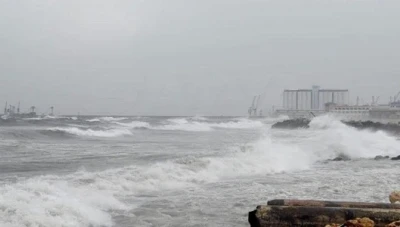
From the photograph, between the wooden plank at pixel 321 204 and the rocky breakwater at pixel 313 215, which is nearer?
the rocky breakwater at pixel 313 215

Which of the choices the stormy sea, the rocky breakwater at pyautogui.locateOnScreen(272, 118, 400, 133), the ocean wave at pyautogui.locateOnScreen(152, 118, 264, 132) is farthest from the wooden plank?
the ocean wave at pyautogui.locateOnScreen(152, 118, 264, 132)

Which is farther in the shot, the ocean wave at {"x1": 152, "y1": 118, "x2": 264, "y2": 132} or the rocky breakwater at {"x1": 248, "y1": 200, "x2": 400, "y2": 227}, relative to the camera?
the ocean wave at {"x1": 152, "y1": 118, "x2": 264, "y2": 132}

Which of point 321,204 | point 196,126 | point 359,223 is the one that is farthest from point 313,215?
point 196,126

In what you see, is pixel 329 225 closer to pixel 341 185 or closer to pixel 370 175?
pixel 341 185

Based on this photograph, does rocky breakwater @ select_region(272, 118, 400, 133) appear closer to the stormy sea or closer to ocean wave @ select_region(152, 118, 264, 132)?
ocean wave @ select_region(152, 118, 264, 132)

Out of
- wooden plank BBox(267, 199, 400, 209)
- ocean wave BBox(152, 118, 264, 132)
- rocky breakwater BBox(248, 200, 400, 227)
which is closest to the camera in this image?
rocky breakwater BBox(248, 200, 400, 227)

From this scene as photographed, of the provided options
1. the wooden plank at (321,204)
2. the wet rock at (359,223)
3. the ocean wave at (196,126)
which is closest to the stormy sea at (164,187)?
the wooden plank at (321,204)

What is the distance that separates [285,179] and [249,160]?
4015mm

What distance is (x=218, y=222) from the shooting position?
8258mm

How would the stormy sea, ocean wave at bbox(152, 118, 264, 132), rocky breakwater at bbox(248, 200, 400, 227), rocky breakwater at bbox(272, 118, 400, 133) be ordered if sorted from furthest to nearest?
ocean wave at bbox(152, 118, 264, 132)
rocky breakwater at bbox(272, 118, 400, 133)
the stormy sea
rocky breakwater at bbox(248, 200, 400, 227)

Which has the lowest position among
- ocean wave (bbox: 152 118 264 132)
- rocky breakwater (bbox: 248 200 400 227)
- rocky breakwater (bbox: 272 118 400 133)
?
ocean wave (bbox: 152 118 264 132)

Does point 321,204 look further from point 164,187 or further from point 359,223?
point 164,187

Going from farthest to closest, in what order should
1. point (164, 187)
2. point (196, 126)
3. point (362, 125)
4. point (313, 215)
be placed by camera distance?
point (196, 126) < point (362, 125) < point (164, 187) < point (313, 215)

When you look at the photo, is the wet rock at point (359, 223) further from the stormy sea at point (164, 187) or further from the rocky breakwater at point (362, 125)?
the rocky breakwater at point (362, 125)
